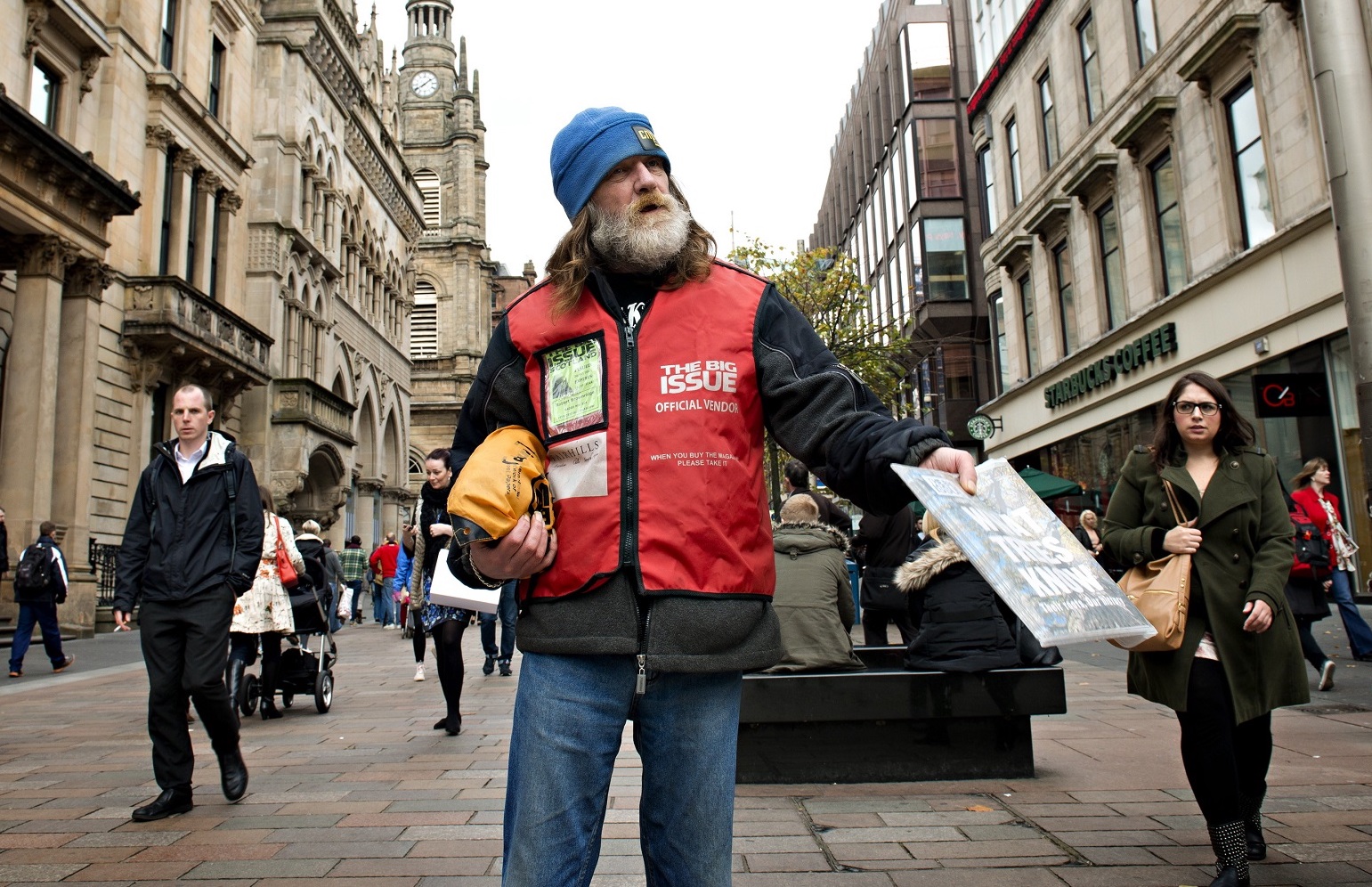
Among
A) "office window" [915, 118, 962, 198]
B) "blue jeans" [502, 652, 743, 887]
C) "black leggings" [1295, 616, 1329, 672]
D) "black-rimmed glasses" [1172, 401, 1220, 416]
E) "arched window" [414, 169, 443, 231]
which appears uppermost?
"arched window" [414, 169, 443, 231]

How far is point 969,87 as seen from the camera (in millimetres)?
38562

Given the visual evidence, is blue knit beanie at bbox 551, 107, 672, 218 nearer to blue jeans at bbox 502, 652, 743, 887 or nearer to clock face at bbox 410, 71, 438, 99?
blue jeans at bbox 502, 652, 743, 887

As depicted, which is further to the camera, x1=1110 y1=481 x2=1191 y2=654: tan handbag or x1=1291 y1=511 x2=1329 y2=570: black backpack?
x1=1291 y1=511 x2=1329 y2=570: black backpack

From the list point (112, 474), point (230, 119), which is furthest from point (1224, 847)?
point (230, 119)

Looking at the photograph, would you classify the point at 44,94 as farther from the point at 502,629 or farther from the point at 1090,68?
the point at 1090,68

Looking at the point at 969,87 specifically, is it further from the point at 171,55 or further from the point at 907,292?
the point at 171,55

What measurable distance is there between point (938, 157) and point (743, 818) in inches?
1443

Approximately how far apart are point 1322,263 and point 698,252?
1505cm

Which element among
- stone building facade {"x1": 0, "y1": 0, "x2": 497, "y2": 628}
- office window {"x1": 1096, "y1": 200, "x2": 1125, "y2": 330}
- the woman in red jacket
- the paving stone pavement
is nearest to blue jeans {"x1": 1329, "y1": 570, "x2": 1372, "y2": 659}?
the woman in red jacket

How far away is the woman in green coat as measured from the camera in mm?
3648

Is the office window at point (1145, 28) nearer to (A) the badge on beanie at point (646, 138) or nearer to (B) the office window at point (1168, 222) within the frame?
(B) the office window at point (1168, 222)

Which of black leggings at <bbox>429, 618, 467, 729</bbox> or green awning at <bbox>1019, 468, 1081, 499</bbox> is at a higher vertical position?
green awning at <bbox>1019, 468, 1081, 499</bbox>

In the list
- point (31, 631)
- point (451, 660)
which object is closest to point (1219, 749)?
point (451, 660)

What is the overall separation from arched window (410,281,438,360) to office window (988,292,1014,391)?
3739 cm
